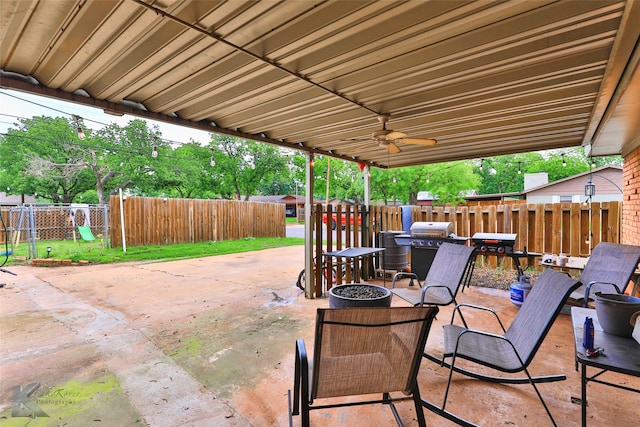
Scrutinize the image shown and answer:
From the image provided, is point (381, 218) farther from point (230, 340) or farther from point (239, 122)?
point (230, 340)

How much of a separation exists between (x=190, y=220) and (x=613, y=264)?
11.8 m

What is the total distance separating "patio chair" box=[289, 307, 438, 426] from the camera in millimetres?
1479

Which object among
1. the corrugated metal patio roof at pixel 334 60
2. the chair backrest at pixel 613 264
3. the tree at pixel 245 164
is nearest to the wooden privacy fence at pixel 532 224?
the chair backrest at pixel 613 264

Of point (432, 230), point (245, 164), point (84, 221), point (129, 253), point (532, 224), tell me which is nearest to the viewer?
point (432, 230)

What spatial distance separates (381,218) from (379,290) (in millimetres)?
3721

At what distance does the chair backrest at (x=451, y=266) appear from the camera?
3359mm

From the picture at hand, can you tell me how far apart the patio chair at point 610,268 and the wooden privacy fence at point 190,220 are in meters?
11.3

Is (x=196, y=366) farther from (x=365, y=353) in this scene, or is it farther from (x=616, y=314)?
(x=616, y=314)

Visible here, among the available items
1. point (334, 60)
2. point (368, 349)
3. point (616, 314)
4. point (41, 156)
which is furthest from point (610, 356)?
point (41, 156)

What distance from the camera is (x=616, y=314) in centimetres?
164

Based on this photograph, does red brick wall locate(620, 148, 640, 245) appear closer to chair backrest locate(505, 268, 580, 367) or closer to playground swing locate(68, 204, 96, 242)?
chair backrest locate(505, 268, 580, 367)

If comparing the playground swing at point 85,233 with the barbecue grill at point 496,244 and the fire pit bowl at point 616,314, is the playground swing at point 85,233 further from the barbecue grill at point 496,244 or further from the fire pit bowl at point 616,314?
the fire pit bowl at point 616,314

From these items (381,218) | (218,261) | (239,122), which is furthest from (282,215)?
(239,122)

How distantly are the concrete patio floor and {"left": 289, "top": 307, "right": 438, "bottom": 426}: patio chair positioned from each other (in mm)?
459
